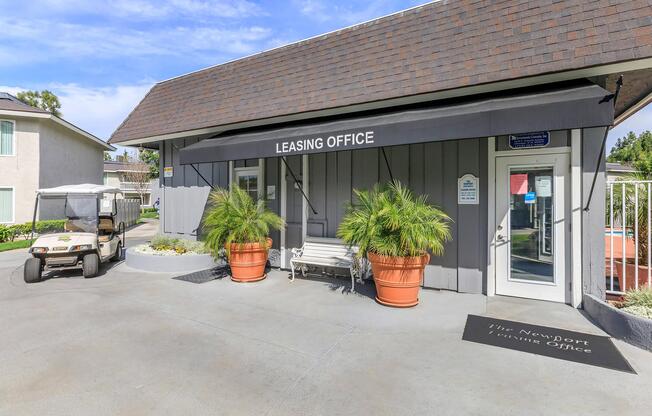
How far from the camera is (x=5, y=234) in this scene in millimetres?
12477

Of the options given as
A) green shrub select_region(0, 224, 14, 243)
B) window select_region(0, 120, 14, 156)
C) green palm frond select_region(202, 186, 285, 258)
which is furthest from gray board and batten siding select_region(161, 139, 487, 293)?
window select_region(0, 120, 14, 156)

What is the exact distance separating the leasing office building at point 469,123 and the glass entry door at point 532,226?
0.05 feet

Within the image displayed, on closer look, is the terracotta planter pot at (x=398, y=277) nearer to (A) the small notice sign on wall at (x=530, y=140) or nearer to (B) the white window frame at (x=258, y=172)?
(A) the small notice sign on wall at (x=530, y=140)

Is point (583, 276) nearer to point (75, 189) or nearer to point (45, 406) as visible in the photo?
point (45, 406)

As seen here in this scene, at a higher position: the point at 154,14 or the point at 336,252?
the point at 154,14

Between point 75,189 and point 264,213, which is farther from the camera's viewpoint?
point 75,189

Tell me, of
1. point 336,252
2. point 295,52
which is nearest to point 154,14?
point 295,52

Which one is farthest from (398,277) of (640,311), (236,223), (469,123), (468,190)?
(236,223)

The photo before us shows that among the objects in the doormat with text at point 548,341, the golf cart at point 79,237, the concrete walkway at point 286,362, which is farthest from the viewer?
the golf cart at point 79,237

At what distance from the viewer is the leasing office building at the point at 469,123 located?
13.0 ft

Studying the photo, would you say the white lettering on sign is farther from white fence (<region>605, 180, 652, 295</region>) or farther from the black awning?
white fence (<region>605, 180, 652, 295</region>)

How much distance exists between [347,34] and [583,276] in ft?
19.2

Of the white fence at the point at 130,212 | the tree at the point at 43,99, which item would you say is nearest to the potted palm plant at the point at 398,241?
the white fence at the point at 130,212

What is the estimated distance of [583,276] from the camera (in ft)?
15.4
